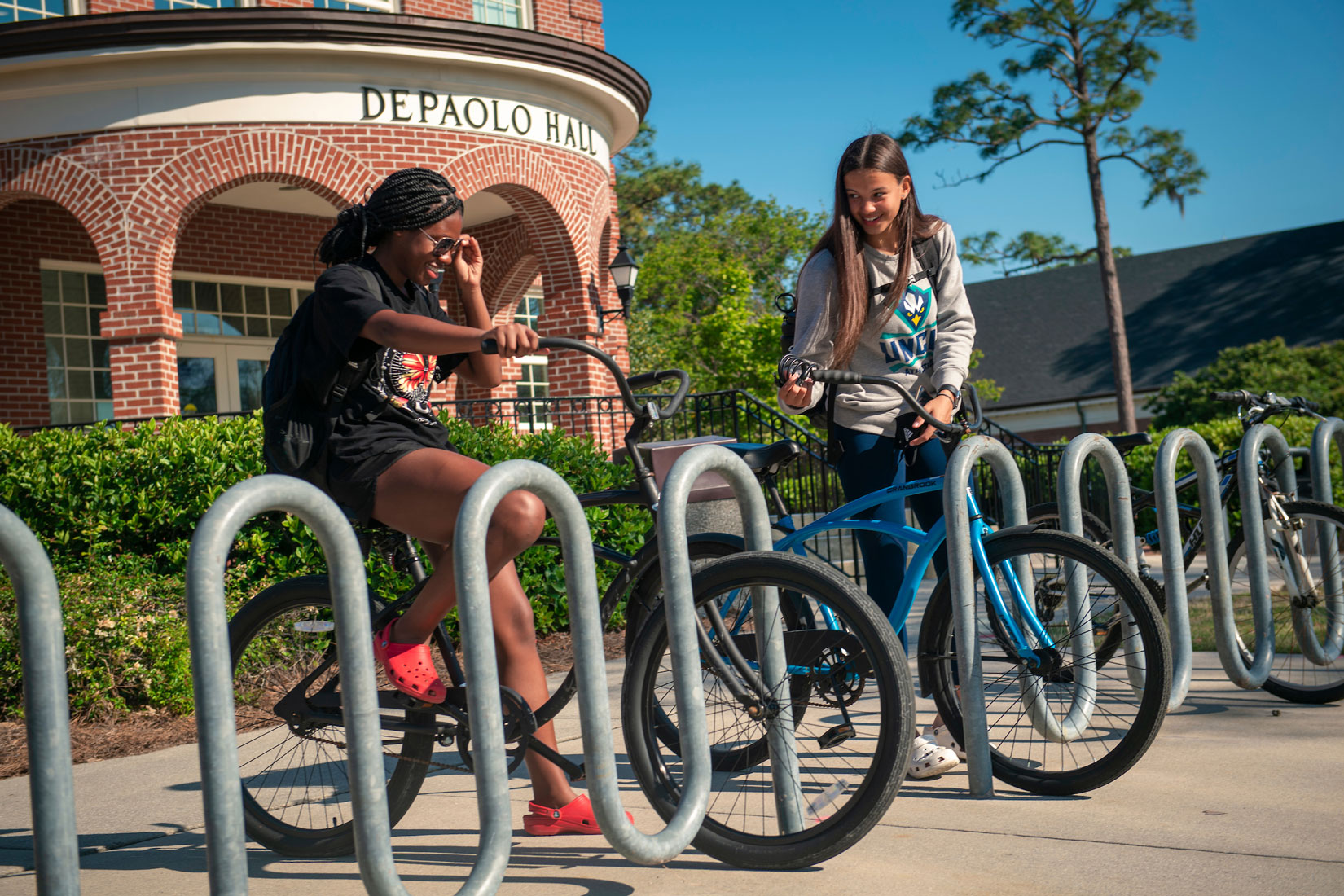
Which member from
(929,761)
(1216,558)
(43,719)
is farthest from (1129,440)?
(43,719)

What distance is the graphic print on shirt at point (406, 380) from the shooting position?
309 centimetres

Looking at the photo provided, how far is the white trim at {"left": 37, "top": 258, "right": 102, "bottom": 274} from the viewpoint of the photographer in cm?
1346

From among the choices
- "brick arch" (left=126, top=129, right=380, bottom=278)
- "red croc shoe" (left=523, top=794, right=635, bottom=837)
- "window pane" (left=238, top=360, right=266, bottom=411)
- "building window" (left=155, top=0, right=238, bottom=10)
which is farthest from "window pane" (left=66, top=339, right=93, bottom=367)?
"red croc shoe" (left=523, top=794, right=635, bottom=837)

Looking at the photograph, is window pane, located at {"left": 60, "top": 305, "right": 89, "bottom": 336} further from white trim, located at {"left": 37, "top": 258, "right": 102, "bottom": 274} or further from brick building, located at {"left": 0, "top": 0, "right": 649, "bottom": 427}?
white trim, located at {"left": 37, "top": 258, "right": 102, "bottom": 274}

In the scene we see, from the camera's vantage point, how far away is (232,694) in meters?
1.98

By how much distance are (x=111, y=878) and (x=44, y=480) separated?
15.5 ft

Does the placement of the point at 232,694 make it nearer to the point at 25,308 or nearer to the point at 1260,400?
the point at 1260,400

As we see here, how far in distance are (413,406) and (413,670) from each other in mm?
742

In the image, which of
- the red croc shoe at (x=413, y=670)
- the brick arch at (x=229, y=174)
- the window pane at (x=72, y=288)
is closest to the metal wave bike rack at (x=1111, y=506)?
the red croc shoe at (x=413, y=670)

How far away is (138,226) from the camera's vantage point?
36.9 feet

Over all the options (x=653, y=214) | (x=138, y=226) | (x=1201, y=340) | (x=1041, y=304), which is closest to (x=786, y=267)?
(x=653, y=214)

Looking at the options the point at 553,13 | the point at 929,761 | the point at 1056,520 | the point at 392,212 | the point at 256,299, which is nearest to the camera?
the point at 392,212

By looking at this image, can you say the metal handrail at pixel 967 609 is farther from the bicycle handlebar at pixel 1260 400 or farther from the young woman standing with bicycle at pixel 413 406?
the bicycle handlebar at pixel 1260 400

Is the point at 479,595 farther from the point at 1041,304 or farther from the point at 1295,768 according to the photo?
the point at 1041,304
